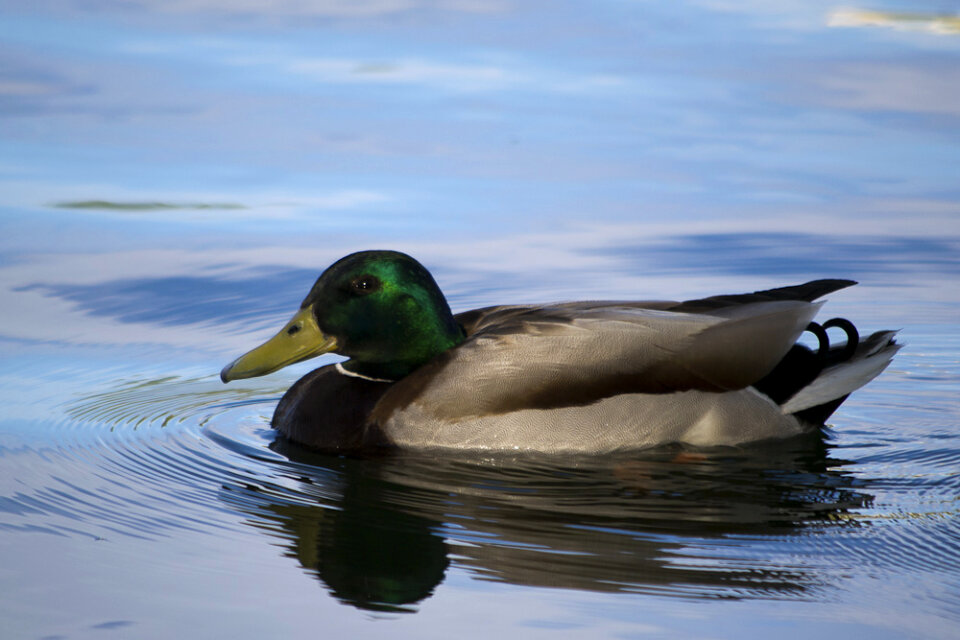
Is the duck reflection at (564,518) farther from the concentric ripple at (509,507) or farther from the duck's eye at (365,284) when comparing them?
the duck's eye at (365,284)

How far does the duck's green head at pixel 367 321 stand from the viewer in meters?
6.63

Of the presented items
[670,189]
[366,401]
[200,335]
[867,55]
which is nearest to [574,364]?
[366,401]

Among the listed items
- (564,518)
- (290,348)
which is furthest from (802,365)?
(290,348)

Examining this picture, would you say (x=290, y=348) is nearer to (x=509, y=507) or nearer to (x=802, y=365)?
(x=509, y=507)

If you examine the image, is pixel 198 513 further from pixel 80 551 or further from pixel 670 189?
pixel 670 189

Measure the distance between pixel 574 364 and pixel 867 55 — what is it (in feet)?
30.1

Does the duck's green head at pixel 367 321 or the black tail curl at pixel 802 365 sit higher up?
the duck's green head at pixel 367 321

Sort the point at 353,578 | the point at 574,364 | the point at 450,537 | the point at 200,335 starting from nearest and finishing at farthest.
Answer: the point at 353,578 < the point at 450,537 < the point at 574,364 < the point at 200,335

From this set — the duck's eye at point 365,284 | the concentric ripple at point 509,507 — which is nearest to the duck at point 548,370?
the duck's eye at point 365,284

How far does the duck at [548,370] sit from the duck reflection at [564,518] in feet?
0.41

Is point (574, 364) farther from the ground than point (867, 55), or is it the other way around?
point (867, 55)

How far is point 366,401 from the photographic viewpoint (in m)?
6.64

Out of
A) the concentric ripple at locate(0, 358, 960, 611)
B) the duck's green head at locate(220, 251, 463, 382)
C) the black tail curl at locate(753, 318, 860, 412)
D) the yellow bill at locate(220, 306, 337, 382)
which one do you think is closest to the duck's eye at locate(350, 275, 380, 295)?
the duck's green head at locate(220, 251, 463, 382)

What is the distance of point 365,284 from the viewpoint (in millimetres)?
6633
